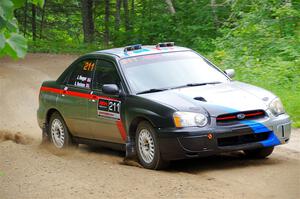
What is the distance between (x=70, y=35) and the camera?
1845 inches

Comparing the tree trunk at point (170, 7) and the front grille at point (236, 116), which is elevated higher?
the tree trunk at point (170, 7)

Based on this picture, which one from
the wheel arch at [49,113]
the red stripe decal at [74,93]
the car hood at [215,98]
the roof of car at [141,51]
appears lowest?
the wheel arch at [49,113]

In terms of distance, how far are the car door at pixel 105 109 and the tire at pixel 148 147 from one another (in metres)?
0.46

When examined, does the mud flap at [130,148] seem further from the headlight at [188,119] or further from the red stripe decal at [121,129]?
the headlight at [188,119]

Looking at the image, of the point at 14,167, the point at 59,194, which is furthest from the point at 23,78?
the point at 59,194

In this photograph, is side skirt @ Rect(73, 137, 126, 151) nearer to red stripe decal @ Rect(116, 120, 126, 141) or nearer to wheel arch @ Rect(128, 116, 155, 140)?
red stripe decal @ Rect(116, 120, 126, 141)

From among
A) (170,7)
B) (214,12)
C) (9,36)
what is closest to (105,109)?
(9,36)

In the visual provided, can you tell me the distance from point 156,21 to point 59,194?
870 inches

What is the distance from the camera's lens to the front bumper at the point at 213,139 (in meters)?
9.08

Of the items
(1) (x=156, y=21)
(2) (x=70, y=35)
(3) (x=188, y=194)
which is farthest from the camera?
(2) (x=70, y=35)

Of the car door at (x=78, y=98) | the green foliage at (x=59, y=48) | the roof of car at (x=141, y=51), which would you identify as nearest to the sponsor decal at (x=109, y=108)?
the car door at (x=78, y=98)

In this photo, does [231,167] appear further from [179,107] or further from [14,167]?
[14,167]

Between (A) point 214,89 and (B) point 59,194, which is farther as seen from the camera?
(A) point 214,89

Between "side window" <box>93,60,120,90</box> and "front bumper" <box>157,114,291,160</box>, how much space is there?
170 centimetres
